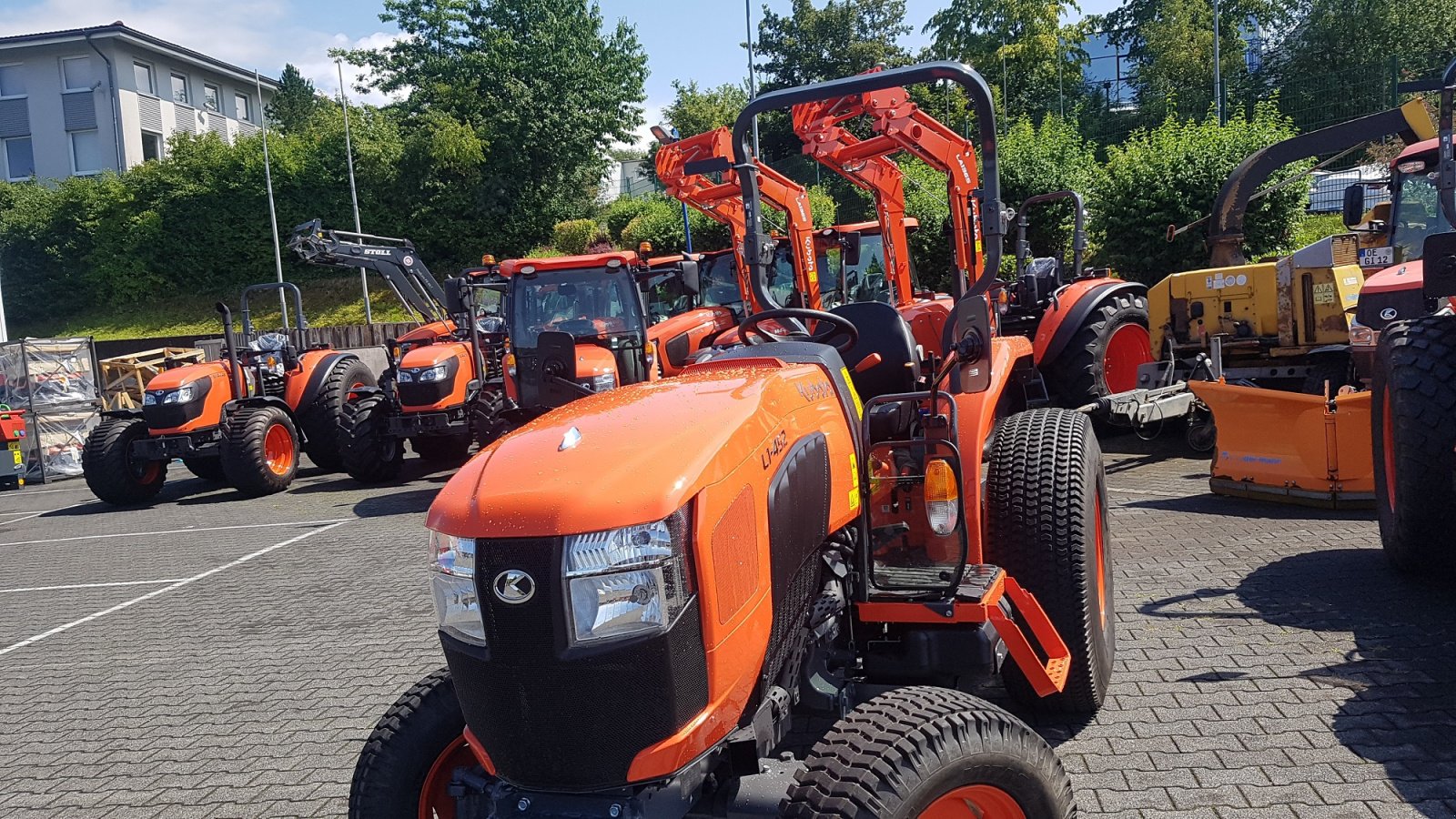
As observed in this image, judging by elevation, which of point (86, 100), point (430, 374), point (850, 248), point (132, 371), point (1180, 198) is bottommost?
point (430, 374)

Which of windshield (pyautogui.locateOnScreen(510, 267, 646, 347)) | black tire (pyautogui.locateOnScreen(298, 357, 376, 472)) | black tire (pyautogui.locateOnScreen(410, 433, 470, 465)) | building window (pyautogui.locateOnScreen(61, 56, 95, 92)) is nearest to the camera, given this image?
windshield (pyautogui.locateOnScreen(510, 267, 646, 347))

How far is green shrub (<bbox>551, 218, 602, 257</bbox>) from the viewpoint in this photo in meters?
30.5

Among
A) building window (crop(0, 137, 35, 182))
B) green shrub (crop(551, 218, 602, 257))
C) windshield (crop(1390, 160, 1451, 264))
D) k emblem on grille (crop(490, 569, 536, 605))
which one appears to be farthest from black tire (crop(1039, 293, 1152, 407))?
building window (crop(0, 137, 35, 182))

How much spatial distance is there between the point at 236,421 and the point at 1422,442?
10610 millimetres

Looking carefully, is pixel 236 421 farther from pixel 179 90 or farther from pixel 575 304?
pixel 179 90

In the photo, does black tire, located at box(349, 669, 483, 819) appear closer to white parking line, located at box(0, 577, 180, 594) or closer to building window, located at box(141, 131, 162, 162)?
white parking line, located at box(0, 577, 180, 594)

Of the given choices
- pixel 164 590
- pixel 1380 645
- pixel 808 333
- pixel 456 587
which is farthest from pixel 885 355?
pixel 164 590

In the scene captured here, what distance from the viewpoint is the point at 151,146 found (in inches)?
1671

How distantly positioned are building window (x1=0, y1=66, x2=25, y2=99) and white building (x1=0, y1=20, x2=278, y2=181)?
1.4 inches

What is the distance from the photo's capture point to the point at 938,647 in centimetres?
291

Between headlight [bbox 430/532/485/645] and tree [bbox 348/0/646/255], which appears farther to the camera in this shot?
tree [bbox 348/0/646/255]

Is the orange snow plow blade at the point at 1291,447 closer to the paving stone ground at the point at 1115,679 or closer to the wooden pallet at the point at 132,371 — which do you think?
the paving stone ground at the point at 1115,679

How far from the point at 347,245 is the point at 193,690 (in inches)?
343

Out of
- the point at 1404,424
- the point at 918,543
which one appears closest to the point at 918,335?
the point at 1404,424
